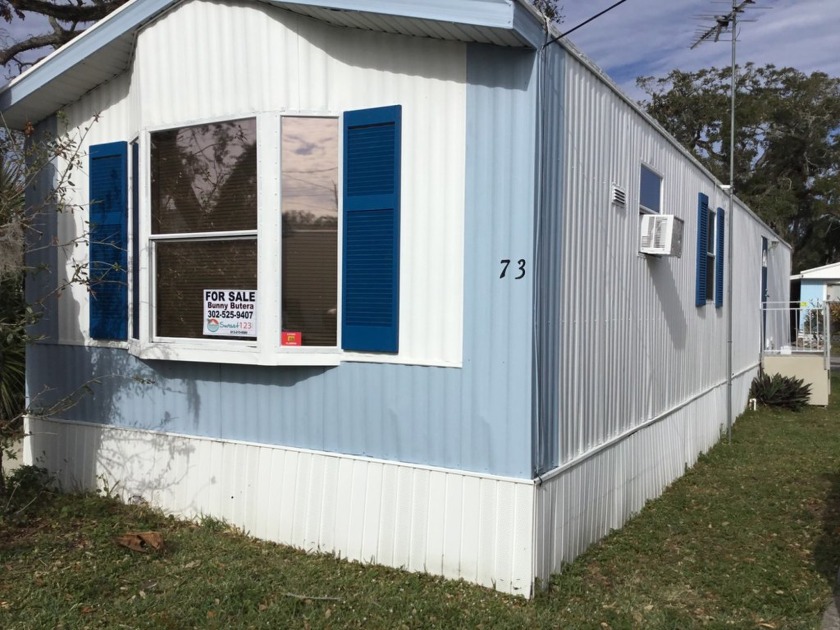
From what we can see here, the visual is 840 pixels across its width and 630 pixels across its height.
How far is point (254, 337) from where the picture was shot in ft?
17.0

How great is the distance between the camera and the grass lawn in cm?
404

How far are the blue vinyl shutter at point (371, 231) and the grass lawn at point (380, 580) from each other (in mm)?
1560

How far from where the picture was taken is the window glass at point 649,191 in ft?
21.4

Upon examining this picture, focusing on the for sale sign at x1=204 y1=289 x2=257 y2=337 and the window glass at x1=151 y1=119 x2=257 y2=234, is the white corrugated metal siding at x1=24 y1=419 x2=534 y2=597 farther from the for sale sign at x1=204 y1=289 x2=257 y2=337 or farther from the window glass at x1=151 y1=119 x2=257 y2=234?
the window glass at x1=151 y1=119 x2=257 y2=234

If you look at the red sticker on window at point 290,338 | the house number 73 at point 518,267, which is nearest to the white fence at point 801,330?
the house number 73 at point 518,267

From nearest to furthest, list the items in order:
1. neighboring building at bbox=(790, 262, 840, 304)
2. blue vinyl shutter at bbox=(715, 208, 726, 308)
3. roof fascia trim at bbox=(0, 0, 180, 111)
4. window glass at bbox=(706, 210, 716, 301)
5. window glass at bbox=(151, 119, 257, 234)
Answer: window glass at bbox=(151, 119, 257, 234)
roof fascia trim at bbox=(0, 0, 180, 111)
window glass at bbox=(706, 210, 716, 301)
blue vinyl shutter at bbox=(715, 208, 726, 308)
neighboring building at bbox=(790, 262, 840, 304)

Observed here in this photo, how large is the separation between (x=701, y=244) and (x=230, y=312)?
6.10 metres

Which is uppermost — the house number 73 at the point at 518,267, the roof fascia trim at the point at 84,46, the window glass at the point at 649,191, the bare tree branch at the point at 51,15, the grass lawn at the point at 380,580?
the bare tree branch at the point at 51,15

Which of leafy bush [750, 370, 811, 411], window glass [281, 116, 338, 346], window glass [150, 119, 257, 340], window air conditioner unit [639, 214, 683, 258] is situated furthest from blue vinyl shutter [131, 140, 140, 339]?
leafy bush [750, 370, 811, 411]

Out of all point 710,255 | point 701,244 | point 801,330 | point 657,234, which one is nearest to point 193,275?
point 657,234

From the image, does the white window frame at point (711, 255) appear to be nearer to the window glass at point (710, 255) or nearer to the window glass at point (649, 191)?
the window glass at point (710, 255)

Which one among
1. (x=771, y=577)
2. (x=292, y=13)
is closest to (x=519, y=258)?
(x=292, y=13)

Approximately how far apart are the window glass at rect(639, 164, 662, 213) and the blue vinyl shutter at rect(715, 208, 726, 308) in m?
3.16

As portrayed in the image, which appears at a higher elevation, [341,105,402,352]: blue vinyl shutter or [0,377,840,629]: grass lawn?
[341,105,402,352]: blue vinyl shutter
